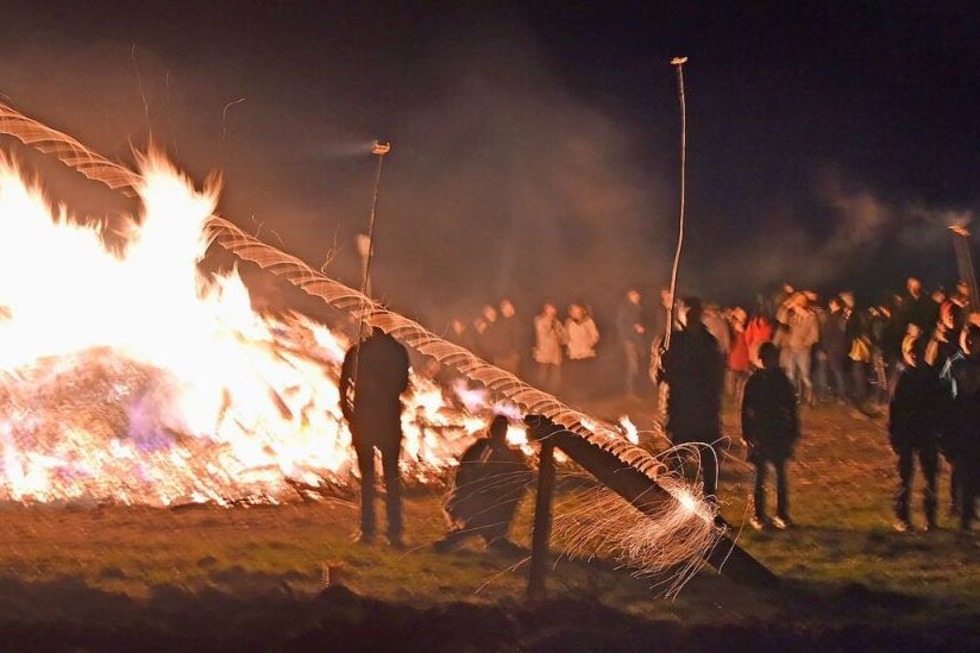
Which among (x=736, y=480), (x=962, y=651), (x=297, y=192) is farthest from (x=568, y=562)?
(x=297, y=192)

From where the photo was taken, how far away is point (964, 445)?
841 cm

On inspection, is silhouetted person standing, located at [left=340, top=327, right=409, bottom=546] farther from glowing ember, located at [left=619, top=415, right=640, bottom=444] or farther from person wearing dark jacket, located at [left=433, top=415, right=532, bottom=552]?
glowing ember, located at [left=619, top=415, right=640, bottom=444]

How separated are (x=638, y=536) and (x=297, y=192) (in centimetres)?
432

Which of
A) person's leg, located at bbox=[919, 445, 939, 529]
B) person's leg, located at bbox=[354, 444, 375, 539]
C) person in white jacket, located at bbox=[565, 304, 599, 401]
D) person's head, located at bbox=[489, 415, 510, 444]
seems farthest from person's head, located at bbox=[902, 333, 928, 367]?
person's leg, located at bbox=[354, 444, 375, 539]

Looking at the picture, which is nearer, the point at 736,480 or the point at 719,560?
the point at 719,560

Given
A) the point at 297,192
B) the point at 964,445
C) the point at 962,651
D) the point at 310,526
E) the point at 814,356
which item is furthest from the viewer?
the point at 814,356

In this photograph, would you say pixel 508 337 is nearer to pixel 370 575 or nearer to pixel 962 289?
pixel 370 575

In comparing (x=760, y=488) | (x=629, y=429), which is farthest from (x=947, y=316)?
(x=629, y=429)

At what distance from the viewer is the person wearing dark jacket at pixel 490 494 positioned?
780 centimetres

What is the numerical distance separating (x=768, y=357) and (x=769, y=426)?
0.56m

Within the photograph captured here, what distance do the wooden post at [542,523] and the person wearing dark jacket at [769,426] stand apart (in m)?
1.90

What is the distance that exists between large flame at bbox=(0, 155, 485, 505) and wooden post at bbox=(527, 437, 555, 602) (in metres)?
0.94

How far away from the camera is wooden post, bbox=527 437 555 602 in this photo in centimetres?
731

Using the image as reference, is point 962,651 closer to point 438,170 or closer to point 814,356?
point 814,356
